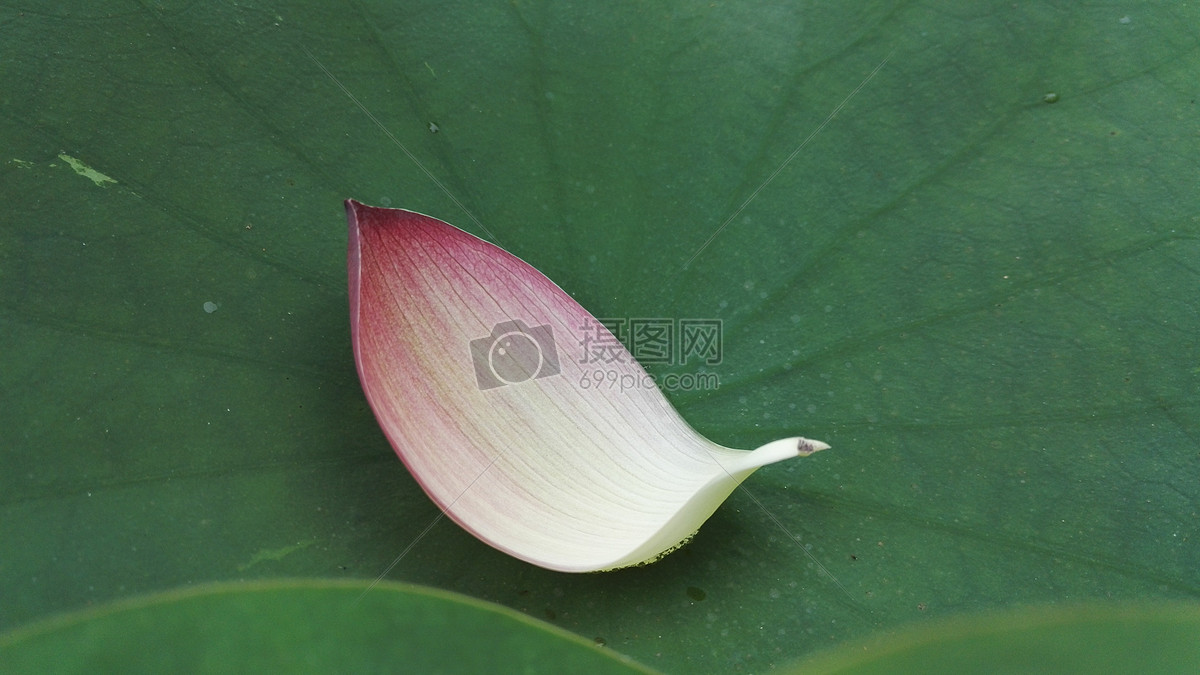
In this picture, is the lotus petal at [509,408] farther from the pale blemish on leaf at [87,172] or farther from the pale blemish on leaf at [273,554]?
the pale blemish on leaf at [87,172]

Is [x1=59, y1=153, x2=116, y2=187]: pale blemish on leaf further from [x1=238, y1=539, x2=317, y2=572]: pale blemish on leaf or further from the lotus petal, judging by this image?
[x1=238, y1=539, x2=317, y2=572]: pale blemish on leaf

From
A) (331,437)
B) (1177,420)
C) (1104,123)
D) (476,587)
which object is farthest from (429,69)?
(1177,420)

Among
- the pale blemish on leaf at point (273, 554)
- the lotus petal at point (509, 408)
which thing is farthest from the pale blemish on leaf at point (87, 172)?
the pale blemish on leaf at point (273, 554)

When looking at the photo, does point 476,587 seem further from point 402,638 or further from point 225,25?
point 225,25

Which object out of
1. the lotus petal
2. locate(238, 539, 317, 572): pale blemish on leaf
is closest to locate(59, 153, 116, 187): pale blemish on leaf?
the lotus petal

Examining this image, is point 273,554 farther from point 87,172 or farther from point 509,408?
point 87,172

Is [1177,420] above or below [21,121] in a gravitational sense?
below
